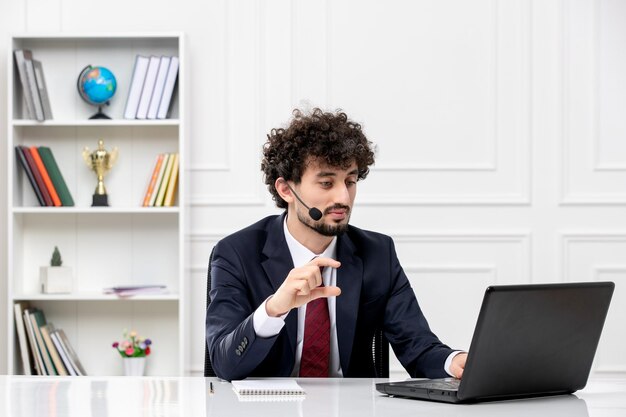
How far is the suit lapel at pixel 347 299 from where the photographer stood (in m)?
2.22

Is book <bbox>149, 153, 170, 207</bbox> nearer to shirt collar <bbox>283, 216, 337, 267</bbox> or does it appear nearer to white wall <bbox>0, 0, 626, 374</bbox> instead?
white wall <bbox>0, 0, 626, 374</bbox>

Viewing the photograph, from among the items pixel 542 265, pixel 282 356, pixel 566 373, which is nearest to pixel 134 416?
pixel 282 356

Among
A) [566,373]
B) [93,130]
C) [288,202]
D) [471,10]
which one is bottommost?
[566,373]

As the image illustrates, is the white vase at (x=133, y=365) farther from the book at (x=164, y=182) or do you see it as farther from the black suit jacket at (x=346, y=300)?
the black suit jacket at (x=346, y=300)

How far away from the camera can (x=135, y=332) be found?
397 centimetres

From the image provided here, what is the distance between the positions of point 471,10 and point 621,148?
89 cm

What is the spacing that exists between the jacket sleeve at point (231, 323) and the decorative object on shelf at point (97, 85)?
5.92ft

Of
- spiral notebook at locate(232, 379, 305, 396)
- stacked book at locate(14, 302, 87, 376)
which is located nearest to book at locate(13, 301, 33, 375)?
stacked book at locate(14, 302, 87, 376)

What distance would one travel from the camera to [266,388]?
5.84 feet

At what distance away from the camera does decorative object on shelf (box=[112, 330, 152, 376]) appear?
3.90 m

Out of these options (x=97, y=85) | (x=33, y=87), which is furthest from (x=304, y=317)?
(x=33, y=87)

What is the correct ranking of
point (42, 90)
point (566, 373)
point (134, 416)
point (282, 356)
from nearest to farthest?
point (134, 416), point (566, 373), point (282, 356), point (42, 90)

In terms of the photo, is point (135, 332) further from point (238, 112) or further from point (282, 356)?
point (282, 356)

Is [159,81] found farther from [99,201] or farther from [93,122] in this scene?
[99,201]
